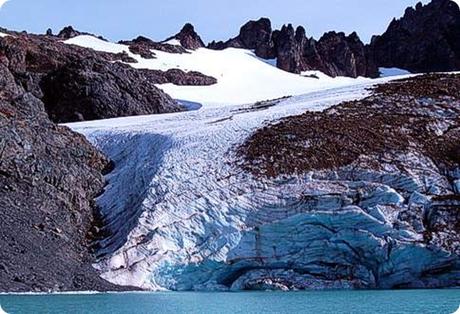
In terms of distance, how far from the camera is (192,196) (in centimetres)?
3709

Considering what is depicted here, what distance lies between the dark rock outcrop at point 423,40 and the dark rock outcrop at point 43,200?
87.7m

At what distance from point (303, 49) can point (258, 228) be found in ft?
299

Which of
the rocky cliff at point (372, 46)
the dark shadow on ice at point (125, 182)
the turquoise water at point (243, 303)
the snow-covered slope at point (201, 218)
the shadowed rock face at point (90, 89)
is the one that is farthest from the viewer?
the rocky cliff at point (372, 46)

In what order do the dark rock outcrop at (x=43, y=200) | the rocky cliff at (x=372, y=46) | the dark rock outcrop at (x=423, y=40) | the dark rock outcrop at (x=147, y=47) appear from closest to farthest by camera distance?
the dark rock outcrop at (x=43, y=200), the dark rock outcrop at (x=147, y=47), the rocky cliff at (x=372, y=46), the dark rock outcrop at (x=423, y=40)

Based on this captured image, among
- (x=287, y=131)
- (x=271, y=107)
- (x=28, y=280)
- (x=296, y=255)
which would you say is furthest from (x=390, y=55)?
(x=28, y=280)

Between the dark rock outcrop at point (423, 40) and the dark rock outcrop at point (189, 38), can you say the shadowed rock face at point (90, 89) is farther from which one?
the dark rock outcrop at point (423, 40)

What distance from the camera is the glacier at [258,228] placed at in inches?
1314

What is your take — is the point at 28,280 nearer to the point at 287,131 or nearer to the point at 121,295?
the point at 121,295

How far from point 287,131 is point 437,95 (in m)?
10.6

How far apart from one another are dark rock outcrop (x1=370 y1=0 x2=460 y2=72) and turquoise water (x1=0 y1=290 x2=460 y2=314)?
313 ft

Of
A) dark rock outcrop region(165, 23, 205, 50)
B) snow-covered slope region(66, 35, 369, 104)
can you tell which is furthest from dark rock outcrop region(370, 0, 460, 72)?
dark rock outcrop region(165, 23, 205, 50)

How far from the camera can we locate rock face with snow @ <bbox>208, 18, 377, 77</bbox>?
116 m

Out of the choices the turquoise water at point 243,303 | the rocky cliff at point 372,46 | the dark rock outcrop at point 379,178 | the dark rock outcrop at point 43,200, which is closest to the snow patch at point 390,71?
the rocky cliff at point 372,46

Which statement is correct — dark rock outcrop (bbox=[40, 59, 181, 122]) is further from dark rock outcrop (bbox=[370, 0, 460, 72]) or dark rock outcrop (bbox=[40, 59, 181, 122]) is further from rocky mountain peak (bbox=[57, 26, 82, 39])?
dark rock outcrop (bbox=[370, 0, 460, 72])
